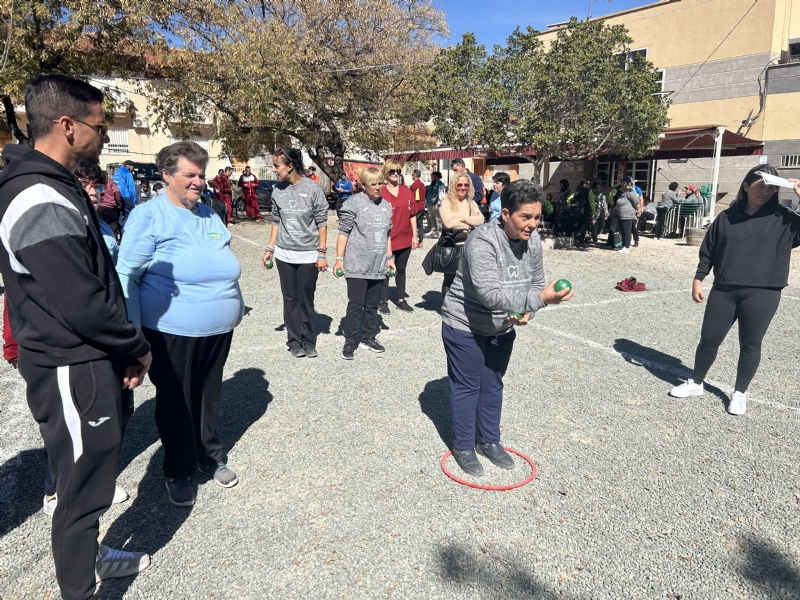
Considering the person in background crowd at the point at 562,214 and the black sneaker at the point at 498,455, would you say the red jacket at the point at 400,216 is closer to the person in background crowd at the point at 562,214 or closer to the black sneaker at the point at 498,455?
the black sneaker at the point at 498,455

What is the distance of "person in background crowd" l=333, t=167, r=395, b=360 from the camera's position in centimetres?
549

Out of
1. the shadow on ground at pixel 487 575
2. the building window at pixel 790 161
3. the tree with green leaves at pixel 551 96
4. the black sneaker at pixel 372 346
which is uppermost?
the tree with green leaves at pixel 551 96

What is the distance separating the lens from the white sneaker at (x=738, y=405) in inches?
170

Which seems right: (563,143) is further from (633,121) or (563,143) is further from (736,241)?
(736,241)

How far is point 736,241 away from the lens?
4.34 m

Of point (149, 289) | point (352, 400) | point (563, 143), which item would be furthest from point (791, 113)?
point (149, 289)

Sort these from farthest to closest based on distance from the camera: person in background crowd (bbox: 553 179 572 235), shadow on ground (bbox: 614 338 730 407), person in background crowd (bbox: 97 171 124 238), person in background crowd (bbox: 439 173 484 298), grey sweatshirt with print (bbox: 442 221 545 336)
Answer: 1. person in background crowd (bbox: 553 179 572 235)
2. person in background crowd (bbox: 97 171 124 238)
3. person in background crowd (bbox: 439 173 484 298)
4. shadow on ground (bbox: 614 338 730 407)
5. grey sweatshirt with print (bbox: 442 221 545 336)

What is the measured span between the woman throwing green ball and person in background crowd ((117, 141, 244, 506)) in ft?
4.19

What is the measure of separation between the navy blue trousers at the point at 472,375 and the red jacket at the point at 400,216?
3.84 meters

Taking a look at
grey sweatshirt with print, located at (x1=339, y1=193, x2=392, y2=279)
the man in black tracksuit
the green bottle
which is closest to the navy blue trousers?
the green bottle

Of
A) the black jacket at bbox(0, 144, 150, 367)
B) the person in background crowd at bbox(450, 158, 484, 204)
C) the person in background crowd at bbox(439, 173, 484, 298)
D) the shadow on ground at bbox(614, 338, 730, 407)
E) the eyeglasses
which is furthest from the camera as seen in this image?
the person in background crowd at bbox(450, 158, 484, 204)

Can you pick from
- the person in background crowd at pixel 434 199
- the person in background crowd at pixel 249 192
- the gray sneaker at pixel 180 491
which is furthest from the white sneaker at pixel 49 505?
the person in background crowd at pixel 249 192

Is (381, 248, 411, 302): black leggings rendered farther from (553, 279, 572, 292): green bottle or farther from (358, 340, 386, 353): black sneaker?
(553, 279, 572, 292): green bottle

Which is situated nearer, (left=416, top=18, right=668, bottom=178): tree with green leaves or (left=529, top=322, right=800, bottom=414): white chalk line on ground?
(left=529, top=322, right=800, bottom=414): white chalk line on ground
